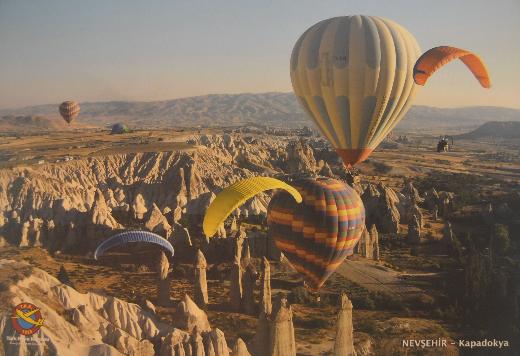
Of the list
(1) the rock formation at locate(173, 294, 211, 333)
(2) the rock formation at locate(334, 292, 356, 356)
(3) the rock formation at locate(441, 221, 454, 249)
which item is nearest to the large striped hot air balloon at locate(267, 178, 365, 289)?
(2) the rock formation at locate(334, 292, 356, 356)

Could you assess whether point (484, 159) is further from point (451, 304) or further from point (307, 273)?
point (307, 273)

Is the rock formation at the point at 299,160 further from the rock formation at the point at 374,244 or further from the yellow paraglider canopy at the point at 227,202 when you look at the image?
the yellow paraglider canopy at the point at 227,202

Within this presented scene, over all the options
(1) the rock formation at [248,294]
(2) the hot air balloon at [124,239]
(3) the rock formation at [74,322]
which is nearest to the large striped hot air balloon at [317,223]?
(1) the rock formation at [248,294]

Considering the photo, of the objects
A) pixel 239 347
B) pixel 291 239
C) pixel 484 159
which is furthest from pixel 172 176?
pixel 484 159

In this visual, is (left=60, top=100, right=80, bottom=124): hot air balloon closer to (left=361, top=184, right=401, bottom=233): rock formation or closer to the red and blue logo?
(left=361, top=184, right=401, bottom=233): rock formation

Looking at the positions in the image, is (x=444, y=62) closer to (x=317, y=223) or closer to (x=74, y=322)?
(x=317, y=223)
